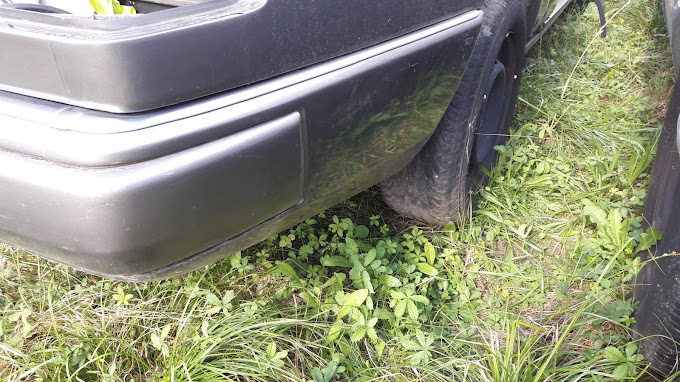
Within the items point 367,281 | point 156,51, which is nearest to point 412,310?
point 367,281

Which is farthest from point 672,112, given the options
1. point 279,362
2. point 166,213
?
point 166,213

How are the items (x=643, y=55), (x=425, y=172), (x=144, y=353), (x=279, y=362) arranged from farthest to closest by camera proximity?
(x=643, y=55), (x=425, y=172), (x=144, y=353), (x=279, y=362)

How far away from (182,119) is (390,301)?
982 millimetres

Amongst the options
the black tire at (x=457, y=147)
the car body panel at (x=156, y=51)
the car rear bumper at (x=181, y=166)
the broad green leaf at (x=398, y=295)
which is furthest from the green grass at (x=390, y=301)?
the car body panel at (x=156, y=51)

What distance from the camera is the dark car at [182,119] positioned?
0.95 m

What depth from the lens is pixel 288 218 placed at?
Answer: 4.33 feet

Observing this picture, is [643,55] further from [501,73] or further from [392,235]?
[392,235]

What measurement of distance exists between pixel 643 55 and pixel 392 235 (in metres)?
2.44

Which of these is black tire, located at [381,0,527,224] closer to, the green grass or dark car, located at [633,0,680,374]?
the green grass

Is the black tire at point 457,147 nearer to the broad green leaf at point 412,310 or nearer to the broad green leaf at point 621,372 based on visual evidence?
the broad green leaf at point 412,310

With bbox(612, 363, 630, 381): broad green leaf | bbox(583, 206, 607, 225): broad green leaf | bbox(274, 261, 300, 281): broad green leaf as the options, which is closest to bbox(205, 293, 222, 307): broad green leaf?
bbox(274, 261, 300, 281): broad green leaf

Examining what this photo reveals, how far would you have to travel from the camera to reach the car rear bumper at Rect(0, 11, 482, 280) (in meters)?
0.97

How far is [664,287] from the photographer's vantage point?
1.50m

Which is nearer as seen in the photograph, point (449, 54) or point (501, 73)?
point (449, 54)
